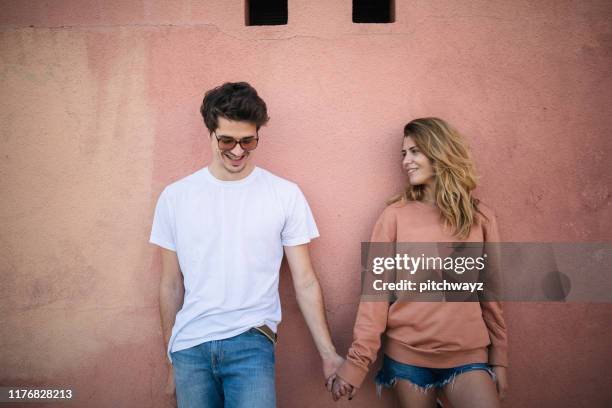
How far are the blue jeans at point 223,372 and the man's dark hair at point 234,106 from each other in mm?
1174

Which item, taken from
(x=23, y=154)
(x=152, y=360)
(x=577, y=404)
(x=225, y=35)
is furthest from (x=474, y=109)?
(x=23, y=154)

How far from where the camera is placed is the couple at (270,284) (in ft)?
7.11

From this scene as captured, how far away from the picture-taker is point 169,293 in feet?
7.95

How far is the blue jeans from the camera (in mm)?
2127

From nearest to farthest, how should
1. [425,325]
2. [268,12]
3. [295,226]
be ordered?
[425,325] → [295,226] → [268,12]

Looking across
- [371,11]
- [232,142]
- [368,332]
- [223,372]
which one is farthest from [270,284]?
[371,11]

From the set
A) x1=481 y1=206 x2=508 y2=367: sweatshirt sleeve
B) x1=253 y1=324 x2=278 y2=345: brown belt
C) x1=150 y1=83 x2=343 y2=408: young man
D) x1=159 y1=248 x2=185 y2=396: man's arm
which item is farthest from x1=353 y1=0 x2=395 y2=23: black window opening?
x1=253 y1=324 x2=278 y2=345: brown belt

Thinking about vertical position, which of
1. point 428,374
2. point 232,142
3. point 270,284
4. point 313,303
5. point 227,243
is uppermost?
point 232,142

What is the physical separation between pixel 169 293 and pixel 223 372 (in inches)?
23.1

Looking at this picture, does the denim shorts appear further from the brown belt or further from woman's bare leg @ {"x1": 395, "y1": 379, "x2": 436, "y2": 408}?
the brown belt

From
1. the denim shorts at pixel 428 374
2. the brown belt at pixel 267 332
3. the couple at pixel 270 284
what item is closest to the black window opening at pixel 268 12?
the couple at pixel 270 284

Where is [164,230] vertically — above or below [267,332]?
above

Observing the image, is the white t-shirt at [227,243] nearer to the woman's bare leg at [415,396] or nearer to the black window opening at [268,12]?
the woman's bare leg at [415,396]

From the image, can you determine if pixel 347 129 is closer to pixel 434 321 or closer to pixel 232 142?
pixel 232 142
